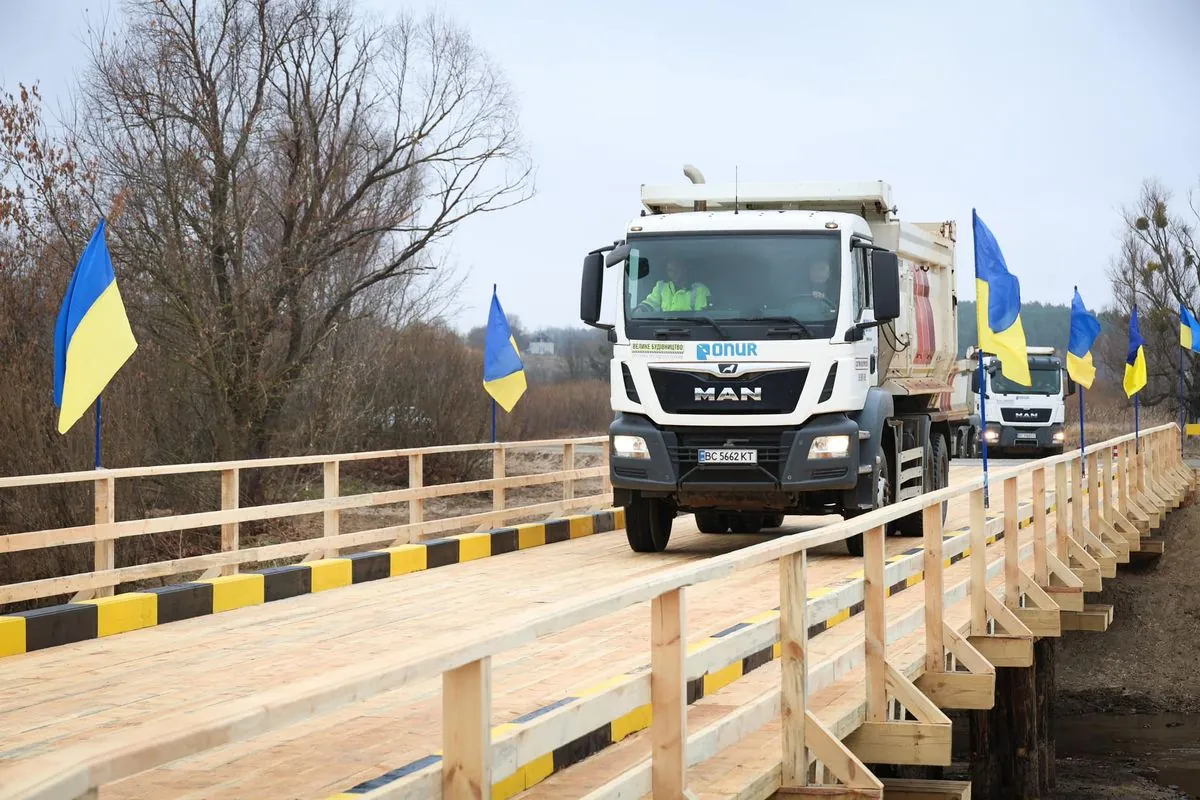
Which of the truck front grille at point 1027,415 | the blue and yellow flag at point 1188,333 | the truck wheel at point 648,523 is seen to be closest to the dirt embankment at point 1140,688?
the blue and yellow flag at point 1188,333

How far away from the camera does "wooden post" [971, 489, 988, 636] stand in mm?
9672

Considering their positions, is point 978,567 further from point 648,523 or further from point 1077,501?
point 1077,501

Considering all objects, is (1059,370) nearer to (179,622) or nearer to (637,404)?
(637,404)

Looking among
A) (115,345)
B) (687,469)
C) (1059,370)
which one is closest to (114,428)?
(115,345)

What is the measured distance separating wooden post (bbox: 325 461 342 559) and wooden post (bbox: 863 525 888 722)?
24.4 ft

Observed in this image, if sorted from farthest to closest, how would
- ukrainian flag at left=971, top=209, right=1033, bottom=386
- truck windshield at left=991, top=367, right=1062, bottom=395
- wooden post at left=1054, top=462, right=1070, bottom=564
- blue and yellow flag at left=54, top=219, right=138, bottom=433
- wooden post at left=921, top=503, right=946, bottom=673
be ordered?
truck windshield at left=991, top=367, right=1062, bottom=395
ukrainian flag at left=971, top=209, right=1033, bottom=386
wooden post at left=1054, top=462, right=1070, bottom=564
blue and yellow flag at left=54, top=219, right=138, bottom=433
wooden post at left=921, top=503, right=946, bottom=673

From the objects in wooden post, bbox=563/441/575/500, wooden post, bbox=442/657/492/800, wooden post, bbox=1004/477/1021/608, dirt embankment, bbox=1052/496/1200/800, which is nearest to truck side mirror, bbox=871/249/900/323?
wooden post, bbox=1004/477/1021/608

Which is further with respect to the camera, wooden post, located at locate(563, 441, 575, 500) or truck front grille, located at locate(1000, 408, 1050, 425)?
truck front grille, located at locate(1000, 408, 1050, 425)

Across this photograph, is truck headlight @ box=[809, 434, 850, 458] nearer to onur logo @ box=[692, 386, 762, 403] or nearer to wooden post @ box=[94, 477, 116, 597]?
onur logo @ box=[692, 386, 762, 403]

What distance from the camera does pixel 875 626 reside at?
299 inches

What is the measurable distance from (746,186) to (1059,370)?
2450 centimetres

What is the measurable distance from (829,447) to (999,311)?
8.14 feet

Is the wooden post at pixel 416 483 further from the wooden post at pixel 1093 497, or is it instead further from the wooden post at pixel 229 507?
the wooden post at pixel 1093 497

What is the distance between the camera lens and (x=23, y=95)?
20.9m
